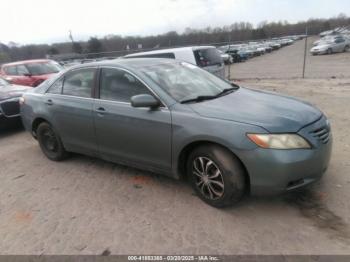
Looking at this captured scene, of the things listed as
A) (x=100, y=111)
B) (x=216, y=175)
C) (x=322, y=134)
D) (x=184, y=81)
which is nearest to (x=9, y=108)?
(x=100, y=111)

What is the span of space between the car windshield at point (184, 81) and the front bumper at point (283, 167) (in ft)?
3.78

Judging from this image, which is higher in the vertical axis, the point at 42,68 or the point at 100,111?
the point at 100,111

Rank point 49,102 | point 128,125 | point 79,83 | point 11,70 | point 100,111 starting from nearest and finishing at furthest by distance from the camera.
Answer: point 128,125, point 100,111, point 79,83, point 49,102, point 11,70

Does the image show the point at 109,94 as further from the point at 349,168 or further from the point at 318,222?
the point at 349,168

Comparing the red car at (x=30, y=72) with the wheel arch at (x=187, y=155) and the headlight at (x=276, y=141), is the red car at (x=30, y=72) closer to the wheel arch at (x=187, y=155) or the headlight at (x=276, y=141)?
the wheel arch at (x=187, y=155)

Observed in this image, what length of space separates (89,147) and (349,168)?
11.5 ft

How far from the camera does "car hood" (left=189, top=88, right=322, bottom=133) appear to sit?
3277 mm

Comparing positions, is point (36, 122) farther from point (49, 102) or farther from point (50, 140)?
point (49, 102)

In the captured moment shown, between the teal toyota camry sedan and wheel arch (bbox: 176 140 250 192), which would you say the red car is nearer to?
the teal toyota camry sedan

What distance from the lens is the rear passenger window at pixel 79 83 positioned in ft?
15.1

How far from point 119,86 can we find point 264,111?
6.08 ft

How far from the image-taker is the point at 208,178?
3.60m

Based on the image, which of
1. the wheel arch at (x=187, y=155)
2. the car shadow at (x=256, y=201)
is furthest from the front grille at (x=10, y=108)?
the wheel arch at (x=187, y=155)

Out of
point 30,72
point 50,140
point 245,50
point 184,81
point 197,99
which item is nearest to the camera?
point 197,99
